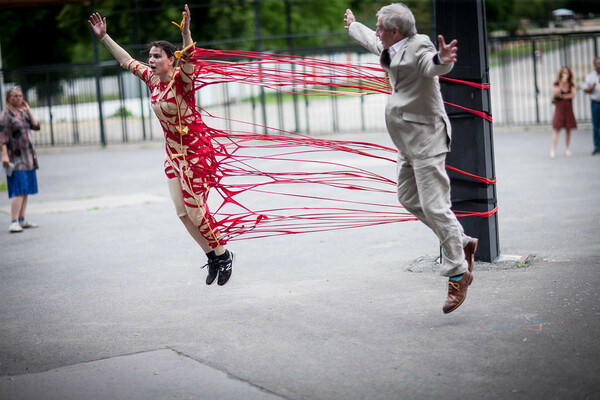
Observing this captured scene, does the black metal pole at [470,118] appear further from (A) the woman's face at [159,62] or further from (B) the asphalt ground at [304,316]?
(A) the woman's face at [159,62]

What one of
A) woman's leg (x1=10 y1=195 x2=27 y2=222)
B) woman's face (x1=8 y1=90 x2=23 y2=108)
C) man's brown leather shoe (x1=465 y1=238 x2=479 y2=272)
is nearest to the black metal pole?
man's brown leather shoe (x1=465 y1=238 x2=479 y2=272)

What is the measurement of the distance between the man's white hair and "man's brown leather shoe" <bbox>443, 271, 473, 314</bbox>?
1690 millimetres

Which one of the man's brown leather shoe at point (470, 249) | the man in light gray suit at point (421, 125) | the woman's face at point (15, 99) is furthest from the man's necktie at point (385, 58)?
the woman's face at point (15, 99)

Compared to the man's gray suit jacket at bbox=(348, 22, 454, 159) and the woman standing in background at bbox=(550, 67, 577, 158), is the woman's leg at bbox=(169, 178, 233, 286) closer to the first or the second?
the man's gray suit jacket at bbox=(348, 22, 454, 159)

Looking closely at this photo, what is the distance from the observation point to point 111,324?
5.58 m

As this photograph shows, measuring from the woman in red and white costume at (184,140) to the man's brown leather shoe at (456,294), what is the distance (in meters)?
1.91

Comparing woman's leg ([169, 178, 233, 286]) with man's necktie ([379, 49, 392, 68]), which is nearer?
man's necktie ([379, 49, 392, 68])

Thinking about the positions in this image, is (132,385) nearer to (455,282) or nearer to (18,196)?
(455,282)

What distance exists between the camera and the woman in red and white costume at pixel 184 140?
227 inches

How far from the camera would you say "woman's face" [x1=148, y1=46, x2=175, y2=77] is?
580cm

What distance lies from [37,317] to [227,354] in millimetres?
1969

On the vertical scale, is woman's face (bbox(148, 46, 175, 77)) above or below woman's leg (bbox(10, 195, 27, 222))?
above

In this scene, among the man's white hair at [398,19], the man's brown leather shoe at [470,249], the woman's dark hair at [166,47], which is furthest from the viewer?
the woman's dark hair at [166,47]

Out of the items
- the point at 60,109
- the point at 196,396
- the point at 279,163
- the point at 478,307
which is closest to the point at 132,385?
the point at 196,396
